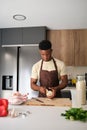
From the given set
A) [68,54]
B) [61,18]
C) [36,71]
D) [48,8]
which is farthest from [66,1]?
[68,54]

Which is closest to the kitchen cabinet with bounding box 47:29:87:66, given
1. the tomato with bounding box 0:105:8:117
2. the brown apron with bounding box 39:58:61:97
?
the brown apron with bounding box 39:58:61:97

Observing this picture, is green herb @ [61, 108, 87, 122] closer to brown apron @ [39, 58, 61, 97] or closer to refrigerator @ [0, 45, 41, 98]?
brown apron @ [39, 58, 61, 97]

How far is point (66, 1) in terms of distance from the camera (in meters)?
2.08

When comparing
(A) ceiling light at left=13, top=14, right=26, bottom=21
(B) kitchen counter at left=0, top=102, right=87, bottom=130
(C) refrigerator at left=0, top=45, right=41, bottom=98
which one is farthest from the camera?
(C) refrigerator at left=0, top=45, right=41, bottom=98

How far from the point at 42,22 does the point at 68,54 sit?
774 mm

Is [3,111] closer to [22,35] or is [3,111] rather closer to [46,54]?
[46,54]

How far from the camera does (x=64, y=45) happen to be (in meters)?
3.37

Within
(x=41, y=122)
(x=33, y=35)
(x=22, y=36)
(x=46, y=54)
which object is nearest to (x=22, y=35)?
(x=22, y=36)

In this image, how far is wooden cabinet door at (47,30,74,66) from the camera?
3.35 meters

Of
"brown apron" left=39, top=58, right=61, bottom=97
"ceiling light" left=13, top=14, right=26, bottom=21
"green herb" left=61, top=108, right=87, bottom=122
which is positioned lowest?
"green herb" left=61, top=108, right=87, bottom=122

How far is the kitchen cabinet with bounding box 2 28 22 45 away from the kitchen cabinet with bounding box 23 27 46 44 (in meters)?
0.10

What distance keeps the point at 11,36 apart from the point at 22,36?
21 centimetres

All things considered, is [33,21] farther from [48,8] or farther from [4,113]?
[4,113]

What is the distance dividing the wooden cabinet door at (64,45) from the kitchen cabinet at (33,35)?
0.79ft
